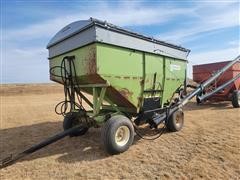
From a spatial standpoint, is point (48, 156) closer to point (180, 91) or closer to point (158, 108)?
point (158, 108)

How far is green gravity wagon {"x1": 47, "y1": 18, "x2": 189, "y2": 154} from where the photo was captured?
16.7 feet

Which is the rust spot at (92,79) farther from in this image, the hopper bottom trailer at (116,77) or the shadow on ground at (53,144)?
the shadow on ground at (53,144)

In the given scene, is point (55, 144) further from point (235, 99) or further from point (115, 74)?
point (235, 99)

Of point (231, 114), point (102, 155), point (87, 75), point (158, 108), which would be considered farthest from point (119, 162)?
point (231, 114)

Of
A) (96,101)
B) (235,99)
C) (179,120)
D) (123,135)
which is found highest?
(96,101)

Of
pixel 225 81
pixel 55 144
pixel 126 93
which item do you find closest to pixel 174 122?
pixel 126 93

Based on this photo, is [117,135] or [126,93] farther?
[126,93]

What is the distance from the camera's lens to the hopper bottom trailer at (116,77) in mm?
5083

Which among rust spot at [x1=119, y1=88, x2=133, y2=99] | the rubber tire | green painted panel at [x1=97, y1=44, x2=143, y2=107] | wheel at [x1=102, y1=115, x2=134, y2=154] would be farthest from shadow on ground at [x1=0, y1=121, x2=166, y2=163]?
the rubber tire

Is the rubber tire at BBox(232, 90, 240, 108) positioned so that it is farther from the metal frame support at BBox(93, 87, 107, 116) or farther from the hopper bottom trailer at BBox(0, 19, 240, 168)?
the metal frame support at BBox(93, 87, 107, 116)

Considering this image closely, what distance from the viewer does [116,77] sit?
213 inches

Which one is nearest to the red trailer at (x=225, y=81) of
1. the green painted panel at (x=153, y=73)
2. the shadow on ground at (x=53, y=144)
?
the green painted panel at (x=153, y=73)

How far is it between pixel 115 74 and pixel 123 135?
1241 mm

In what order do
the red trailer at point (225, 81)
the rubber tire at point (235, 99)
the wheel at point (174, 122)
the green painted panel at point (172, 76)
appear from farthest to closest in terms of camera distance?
the red trailer at point (225, 81), the rubber tire at point (235, 99), the green painted panel at point (172, 76), the wheel at point (174, 122)
